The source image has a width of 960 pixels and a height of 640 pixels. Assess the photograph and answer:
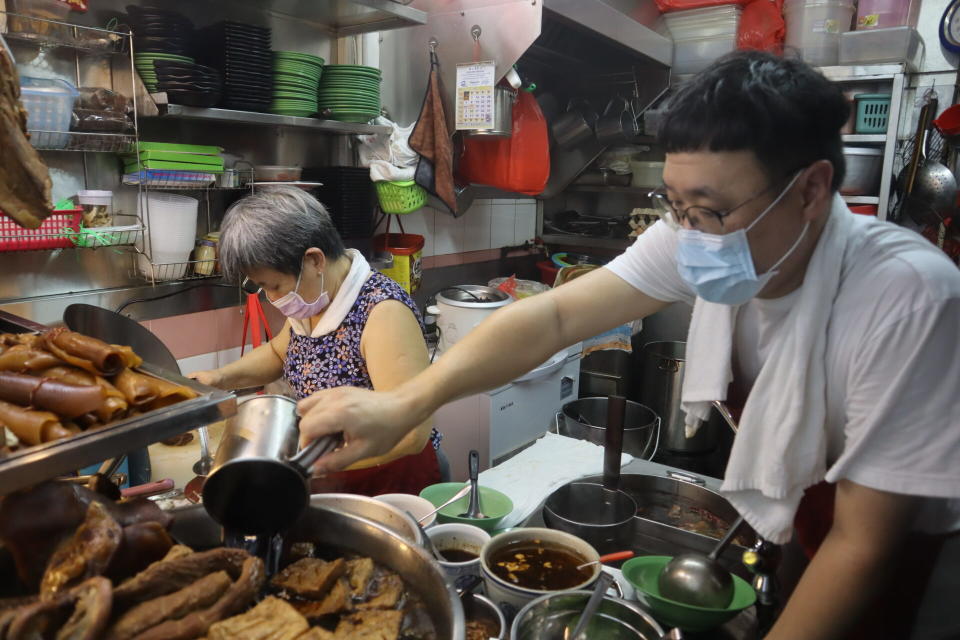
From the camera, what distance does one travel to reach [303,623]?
2.81ft

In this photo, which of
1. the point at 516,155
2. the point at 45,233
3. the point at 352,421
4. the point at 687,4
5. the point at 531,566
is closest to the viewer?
the point at 352,421

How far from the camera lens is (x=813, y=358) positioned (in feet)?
3.95

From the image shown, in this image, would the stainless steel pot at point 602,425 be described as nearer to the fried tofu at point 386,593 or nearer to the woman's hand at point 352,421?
the woman's hand at point 352,421

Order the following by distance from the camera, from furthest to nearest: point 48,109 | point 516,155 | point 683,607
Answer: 1. point 516,155
2. point 48,109
3. point 683,607

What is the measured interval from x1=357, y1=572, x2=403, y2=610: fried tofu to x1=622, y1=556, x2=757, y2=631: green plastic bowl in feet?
1.79

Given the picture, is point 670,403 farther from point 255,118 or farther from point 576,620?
point 576,620

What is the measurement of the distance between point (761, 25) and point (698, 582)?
4.23 m

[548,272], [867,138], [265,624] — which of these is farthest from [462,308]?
[867,138]

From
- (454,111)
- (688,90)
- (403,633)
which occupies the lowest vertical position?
(403,633)

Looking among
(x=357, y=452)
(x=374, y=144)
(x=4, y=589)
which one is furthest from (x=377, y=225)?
(x=4, y=589)

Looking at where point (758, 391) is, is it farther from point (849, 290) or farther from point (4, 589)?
point (4, 589)

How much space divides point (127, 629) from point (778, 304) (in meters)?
1.17

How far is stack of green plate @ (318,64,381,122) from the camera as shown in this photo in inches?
112

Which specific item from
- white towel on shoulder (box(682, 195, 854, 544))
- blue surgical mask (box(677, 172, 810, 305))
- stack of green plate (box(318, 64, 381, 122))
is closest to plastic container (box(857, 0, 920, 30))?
stack of green plate (box(318, 64, 381, 122))
